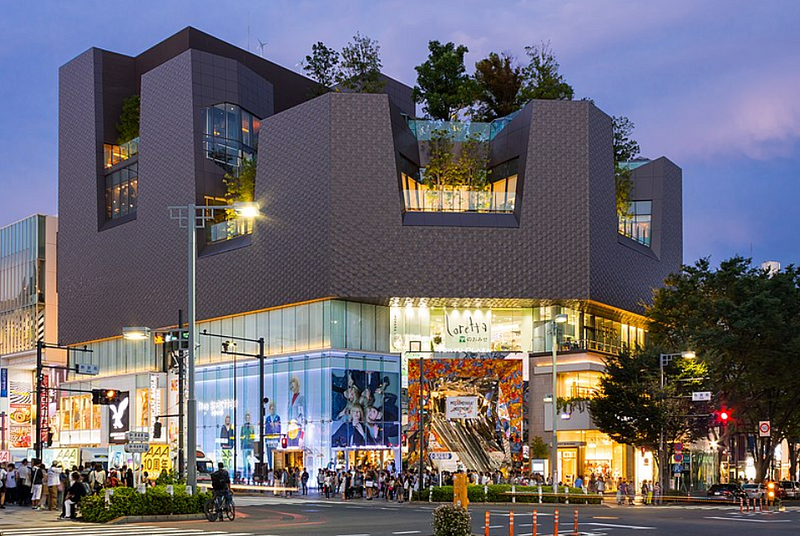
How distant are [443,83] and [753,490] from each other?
41.8 metres

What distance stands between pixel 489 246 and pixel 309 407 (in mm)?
16948

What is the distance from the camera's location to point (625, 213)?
87.8 meters

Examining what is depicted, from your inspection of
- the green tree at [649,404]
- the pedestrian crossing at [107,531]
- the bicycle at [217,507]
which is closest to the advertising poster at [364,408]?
the green tree at [649,404]

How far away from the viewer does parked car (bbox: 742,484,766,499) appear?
5305 centimetres

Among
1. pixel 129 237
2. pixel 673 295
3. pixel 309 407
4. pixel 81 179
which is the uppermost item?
pixel 81 179

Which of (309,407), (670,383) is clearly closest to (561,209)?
(670,383)

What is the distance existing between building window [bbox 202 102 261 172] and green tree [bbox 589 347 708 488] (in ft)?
124

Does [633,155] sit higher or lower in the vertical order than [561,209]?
higher

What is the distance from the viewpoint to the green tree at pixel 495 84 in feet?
282

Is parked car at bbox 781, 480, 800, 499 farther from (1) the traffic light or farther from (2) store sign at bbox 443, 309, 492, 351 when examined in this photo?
(1) the traffic light

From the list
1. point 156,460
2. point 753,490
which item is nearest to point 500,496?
point 753,490

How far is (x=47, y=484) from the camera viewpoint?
38719 millimetres

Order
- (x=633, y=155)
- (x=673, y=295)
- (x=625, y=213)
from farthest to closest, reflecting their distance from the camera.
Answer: (x=633, y=155)
(x=625, y=213)
(x=673, y=295)

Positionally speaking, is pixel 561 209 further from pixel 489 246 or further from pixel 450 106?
pixel 450 106
